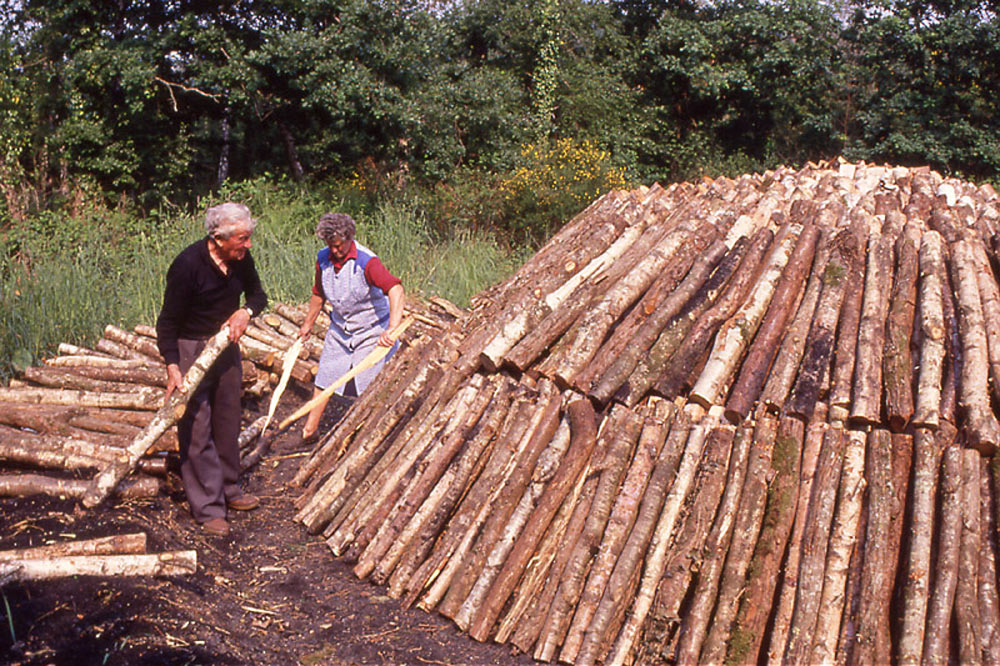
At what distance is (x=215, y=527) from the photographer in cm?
523

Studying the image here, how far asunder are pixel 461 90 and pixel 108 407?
11.5m

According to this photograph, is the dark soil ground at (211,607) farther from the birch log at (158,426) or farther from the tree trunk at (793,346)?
the tree trunk at (793,346)

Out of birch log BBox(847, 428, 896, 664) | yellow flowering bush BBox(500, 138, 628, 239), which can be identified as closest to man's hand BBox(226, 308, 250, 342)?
birch log BBox(847, 428, 896, 664)

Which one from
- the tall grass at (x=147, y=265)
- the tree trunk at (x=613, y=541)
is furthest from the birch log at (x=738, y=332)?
the tall grass at (x=147, y=265)

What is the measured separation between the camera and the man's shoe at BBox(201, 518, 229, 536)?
5227 millimetres

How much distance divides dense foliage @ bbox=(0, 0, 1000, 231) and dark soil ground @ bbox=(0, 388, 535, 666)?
989 centimetres

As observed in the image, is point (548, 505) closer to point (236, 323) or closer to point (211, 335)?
point (236, 323)

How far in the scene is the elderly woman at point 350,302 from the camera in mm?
5996

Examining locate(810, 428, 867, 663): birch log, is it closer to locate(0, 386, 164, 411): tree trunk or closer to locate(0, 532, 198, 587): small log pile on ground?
locate(0, 532, 198, 587): small log pile on ground

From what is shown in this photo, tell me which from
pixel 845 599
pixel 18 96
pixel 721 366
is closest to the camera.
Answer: pixel 845 599

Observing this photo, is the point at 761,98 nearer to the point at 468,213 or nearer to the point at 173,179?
the point at 468,213

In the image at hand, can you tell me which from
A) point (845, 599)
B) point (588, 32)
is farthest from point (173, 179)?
point (845, 599)

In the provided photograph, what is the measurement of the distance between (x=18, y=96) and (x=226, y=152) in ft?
11.2

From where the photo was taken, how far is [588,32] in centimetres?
2214
